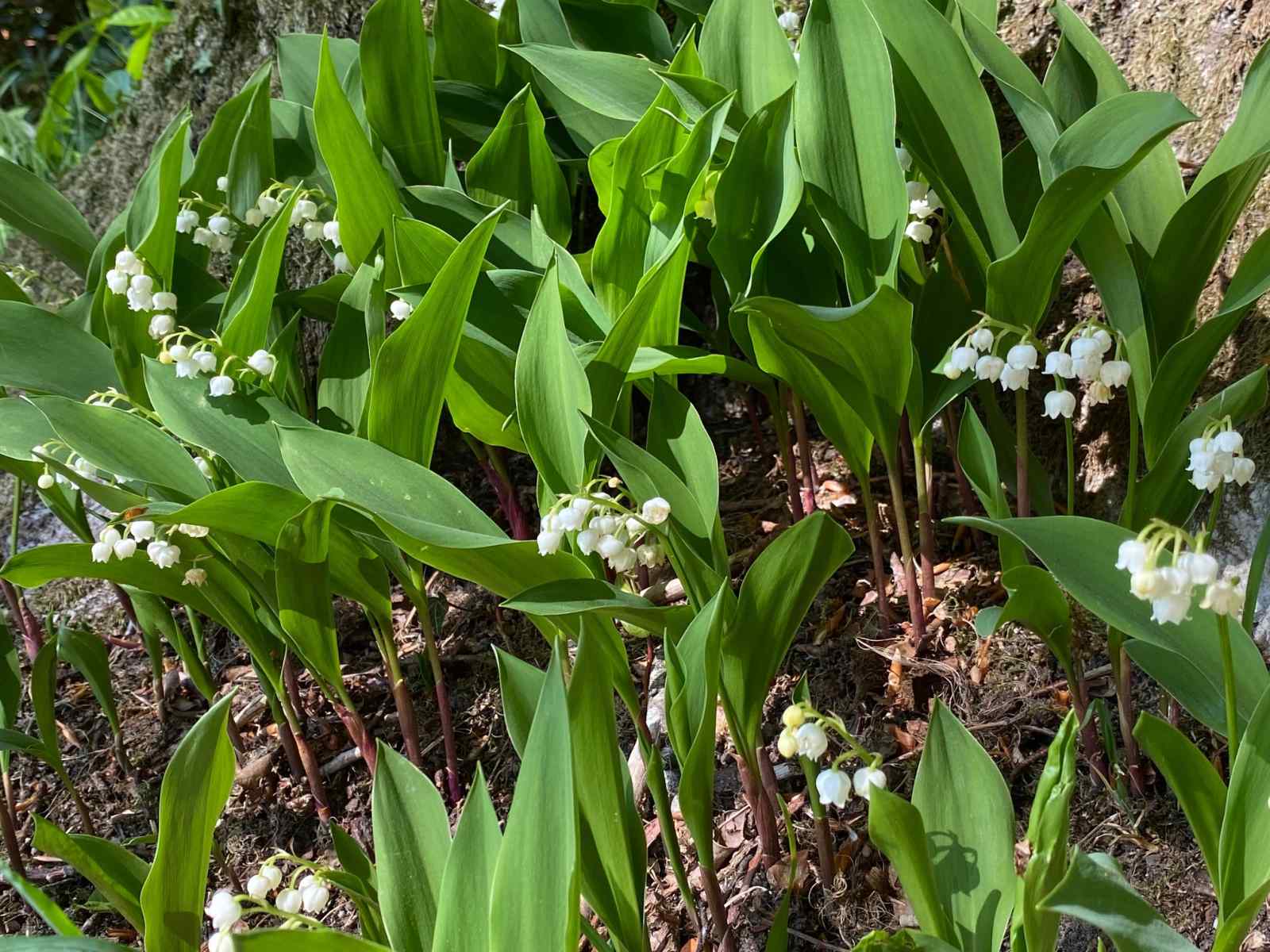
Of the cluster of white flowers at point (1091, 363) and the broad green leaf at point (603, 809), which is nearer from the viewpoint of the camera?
the broad green leaf at point (603, 809)

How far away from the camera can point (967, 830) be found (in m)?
1.12

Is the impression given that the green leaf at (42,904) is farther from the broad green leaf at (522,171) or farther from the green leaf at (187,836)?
the broad green leaf at (522,171)

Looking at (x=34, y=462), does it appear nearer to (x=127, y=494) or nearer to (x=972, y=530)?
(x=127, y=494)

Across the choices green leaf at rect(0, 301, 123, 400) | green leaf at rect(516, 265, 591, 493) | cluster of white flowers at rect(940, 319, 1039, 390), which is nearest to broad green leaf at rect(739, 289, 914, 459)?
Result: cluster of white flowers at rect(940, 319, 1039, 390)

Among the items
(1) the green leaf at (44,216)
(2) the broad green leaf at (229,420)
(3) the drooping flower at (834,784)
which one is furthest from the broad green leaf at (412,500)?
(1) the green leaf at (44,216)

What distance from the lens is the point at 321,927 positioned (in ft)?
3.43

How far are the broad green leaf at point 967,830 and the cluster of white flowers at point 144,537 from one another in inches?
38.6

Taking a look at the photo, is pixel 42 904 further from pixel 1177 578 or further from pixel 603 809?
pixel 1177 578

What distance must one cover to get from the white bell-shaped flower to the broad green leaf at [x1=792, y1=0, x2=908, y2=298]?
82 cm

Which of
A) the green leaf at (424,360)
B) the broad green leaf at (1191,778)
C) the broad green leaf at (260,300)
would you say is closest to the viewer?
the broad green leaf at (1191,778)

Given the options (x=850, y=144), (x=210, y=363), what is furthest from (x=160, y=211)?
(x=850, y=144)

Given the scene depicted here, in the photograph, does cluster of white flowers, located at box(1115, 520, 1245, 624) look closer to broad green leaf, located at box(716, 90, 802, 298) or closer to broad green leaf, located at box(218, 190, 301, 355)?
broad green leaf, located at box(716, 90, 802, 298)

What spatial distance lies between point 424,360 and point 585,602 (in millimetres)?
459

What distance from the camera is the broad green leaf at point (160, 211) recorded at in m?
1.74
